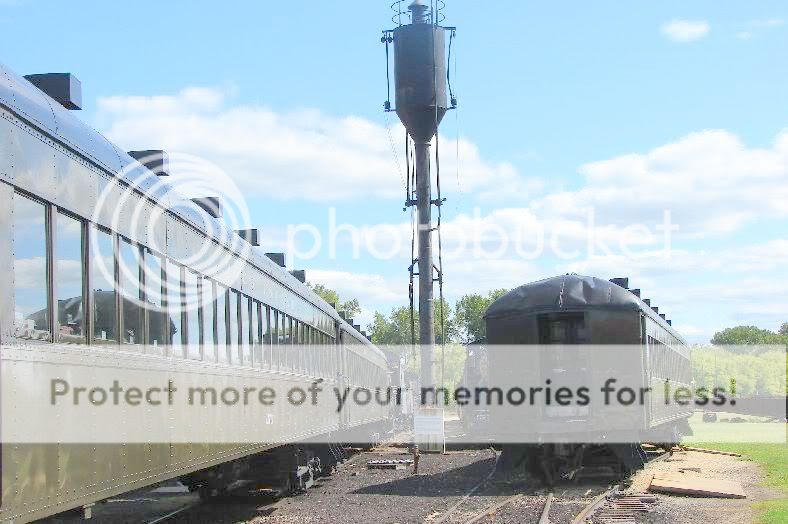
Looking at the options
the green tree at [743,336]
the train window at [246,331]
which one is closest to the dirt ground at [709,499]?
the train window at [246,331]

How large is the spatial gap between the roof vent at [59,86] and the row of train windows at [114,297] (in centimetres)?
100

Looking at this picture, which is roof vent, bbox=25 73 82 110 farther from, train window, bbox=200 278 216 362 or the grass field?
the grass field

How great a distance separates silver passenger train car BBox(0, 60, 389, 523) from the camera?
208 inches

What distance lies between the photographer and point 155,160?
8828mm

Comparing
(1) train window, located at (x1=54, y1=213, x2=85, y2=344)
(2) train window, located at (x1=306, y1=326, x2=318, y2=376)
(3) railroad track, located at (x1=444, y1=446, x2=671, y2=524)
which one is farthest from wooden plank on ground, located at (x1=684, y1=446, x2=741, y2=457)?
(1) train window, located at (x1=54, y1=213, x2=85, y2=344)

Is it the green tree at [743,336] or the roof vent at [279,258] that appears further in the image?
the green tree at [743,336]

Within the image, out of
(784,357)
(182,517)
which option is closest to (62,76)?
(182,517)

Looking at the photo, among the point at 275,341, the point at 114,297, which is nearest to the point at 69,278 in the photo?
the point at 114,297

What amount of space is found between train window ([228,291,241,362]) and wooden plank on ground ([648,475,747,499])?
7.68 m

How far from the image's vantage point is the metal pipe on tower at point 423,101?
93.7 ft

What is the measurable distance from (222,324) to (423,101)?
20.3 m

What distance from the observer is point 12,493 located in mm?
5047

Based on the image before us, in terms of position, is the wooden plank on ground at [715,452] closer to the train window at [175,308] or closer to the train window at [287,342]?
the train window at [287,342]

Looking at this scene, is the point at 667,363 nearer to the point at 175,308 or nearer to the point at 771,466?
the point at 771,466
